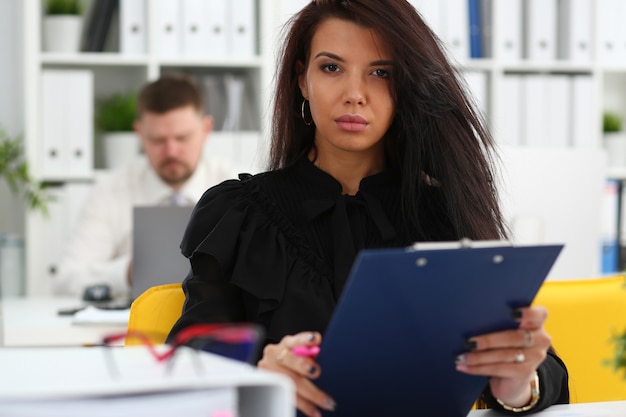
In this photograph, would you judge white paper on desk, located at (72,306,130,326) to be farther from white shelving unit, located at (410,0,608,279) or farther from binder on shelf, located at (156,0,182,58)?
white shelving unit, located at (410,0,608,279)

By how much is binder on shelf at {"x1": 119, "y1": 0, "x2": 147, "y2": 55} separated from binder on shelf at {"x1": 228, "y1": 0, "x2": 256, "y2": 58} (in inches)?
12.9

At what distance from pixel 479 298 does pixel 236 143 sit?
285 centimetres

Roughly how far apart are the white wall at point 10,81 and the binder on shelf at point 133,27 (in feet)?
1.47

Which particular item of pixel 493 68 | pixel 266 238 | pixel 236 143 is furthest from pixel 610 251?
pixel 266 238

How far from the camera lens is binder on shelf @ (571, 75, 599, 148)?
13.2ft

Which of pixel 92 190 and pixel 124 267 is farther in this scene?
pixel 92 190

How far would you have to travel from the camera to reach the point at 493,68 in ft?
13.0

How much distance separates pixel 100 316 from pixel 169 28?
144 cm

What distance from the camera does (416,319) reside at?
104 centimetres

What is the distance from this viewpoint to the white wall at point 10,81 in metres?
3.83

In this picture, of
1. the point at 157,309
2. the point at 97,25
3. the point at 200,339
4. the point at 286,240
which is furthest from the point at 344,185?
the point at 97,25

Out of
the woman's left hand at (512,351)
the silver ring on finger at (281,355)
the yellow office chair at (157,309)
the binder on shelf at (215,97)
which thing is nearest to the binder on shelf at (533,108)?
the binder on shelf at (215,97)

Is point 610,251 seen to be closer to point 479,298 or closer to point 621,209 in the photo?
point 621,209

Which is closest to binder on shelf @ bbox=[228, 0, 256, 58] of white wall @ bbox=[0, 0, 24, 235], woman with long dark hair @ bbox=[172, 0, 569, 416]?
white wall @ bbox=[0, 0, 24, 235]
